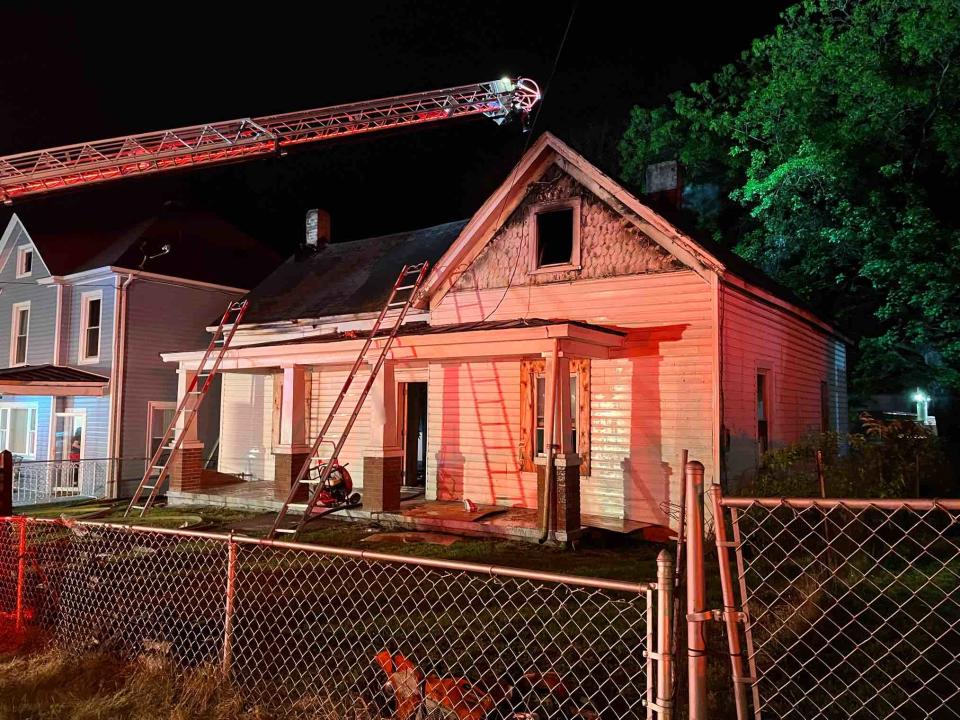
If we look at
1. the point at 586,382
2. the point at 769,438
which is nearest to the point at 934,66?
the point at 769,438

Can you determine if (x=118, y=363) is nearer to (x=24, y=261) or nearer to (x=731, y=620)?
(x=24, y=261)

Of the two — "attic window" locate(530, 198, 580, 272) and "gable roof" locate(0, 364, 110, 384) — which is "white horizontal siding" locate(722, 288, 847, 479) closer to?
"attic window" locate(530, 198, 580, 272)

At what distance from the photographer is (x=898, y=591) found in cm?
780

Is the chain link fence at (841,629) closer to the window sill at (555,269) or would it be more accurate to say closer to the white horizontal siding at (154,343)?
the window sill at (555,269)

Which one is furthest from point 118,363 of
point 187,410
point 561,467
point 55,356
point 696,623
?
point 696,623

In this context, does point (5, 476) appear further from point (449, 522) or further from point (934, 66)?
point (934, 66)

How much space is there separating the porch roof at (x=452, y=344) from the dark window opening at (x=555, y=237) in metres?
1.47

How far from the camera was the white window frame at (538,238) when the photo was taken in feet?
42.8

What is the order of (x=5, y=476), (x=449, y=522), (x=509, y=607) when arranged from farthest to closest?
(x=449, y=522), (x=5, y=476), (x=509, y=607)

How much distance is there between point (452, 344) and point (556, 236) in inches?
126

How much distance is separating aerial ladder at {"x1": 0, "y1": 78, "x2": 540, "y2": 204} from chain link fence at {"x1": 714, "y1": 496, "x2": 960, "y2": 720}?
1670cm

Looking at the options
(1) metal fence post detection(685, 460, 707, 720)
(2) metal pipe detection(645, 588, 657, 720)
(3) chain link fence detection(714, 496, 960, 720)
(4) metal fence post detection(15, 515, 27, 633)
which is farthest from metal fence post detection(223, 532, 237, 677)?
(3) chain link fence detection(714, 496, 960, 720)

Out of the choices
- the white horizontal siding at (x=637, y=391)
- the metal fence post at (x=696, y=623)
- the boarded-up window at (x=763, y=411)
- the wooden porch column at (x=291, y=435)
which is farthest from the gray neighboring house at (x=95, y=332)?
the metal fence post at (x=696, y=623)

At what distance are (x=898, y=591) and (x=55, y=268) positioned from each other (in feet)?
70.3
